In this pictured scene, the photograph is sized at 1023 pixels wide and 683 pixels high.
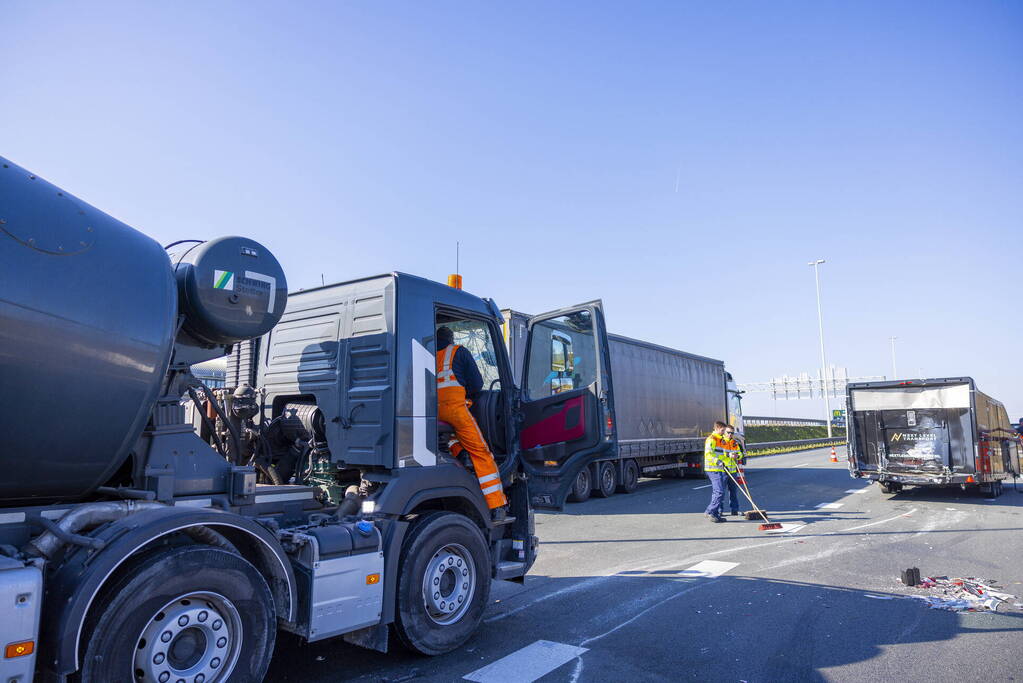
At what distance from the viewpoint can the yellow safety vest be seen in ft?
34.2

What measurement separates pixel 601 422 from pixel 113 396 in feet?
11.6

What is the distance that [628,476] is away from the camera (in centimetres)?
1492

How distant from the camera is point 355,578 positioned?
150 inches

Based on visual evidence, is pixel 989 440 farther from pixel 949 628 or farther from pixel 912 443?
pixel 949 628

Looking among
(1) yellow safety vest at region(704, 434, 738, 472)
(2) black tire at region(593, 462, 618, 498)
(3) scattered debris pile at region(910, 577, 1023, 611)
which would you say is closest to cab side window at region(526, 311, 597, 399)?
(3) scattered debris pile at region(910, 577, 1023, 611)

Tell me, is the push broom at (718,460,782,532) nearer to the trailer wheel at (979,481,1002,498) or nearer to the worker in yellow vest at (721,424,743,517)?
the worker in yellow vest at (721,424,743,517)

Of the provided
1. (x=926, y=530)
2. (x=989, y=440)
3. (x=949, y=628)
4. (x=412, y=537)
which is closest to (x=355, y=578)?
(x=412, y=537)

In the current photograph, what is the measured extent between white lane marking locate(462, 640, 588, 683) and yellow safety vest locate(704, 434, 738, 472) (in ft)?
21.7

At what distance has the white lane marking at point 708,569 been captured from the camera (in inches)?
265

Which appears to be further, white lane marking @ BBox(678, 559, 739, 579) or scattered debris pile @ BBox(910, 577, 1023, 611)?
white lane marking @ BBox(678, 559, 739, 579)

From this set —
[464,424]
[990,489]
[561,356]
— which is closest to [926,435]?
[990,489]

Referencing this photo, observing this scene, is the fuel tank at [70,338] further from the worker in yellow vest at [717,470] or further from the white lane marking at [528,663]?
the worker in yellow vest at [717,470]

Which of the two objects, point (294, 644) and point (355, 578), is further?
point (294, 644)

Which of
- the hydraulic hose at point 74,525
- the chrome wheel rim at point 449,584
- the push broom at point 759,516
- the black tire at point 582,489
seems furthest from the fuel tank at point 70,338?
the black tire at point 582,489
